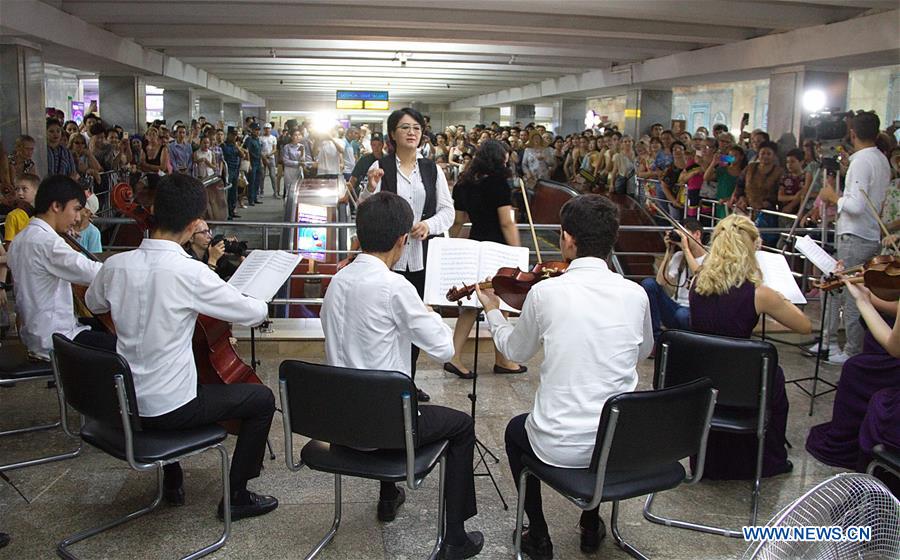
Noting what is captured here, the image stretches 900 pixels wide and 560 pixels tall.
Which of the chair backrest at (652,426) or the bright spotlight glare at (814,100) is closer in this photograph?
the chair backrest at (652,426)

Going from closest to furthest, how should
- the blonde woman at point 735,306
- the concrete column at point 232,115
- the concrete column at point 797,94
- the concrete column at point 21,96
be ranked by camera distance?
the blonde woman at point 735,306, the concrete column at point 21,96, the concrete column at point 797,94, the concrete column at point 232,115

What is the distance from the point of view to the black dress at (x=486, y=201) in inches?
211

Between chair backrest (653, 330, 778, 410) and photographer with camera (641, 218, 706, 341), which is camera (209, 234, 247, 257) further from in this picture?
photographer with camera (641, 218, 706, 341)

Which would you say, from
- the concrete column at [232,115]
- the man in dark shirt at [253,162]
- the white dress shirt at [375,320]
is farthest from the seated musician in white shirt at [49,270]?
the concrete column at [232,115]

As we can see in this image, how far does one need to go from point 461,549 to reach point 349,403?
80cm

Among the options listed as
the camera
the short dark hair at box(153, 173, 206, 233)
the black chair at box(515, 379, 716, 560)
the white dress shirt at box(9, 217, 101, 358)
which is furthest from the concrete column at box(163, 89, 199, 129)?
the black chair at box(515, 379, 716, 560)

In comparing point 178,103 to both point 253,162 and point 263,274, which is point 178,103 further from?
point 263,274

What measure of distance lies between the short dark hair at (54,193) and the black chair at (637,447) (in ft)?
8.33

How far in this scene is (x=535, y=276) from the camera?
3.67 metres

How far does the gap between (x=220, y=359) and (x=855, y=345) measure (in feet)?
14.1

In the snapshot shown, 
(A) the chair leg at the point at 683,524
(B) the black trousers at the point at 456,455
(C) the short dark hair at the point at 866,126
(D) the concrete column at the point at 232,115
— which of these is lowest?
(A) the chair leg at the point at 683,524

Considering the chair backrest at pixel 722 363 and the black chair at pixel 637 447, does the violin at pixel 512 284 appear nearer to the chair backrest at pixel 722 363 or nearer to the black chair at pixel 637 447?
the chair backrest at pixel 722 363

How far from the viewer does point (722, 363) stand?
3.40 m

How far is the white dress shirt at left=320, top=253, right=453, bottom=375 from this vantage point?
3.02 metres
